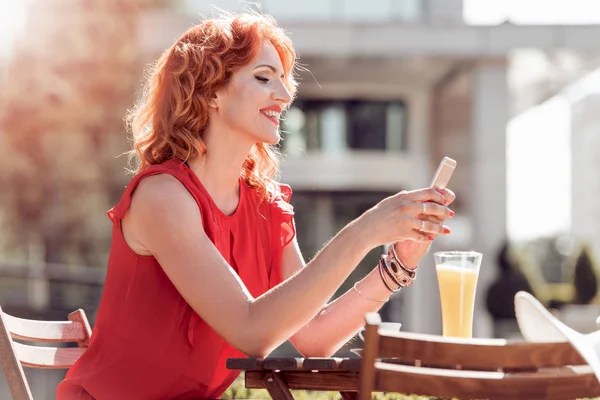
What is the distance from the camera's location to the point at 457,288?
94.3 inches

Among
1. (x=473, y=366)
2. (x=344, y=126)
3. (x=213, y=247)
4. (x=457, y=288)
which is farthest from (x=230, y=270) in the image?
(x=344, y=126)

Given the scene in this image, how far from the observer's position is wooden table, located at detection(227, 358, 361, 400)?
2119 mm

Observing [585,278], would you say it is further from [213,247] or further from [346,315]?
[213,247]

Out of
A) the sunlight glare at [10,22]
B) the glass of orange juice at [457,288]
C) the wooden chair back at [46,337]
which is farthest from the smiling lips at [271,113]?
the sunlight glare at [10,22]

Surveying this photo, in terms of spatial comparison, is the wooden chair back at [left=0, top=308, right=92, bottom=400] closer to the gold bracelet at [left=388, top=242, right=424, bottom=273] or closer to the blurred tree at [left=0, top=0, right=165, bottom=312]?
the gold bracelet at [left=388, top=242, right=424, bottom=273]

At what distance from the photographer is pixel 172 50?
8.86 feet

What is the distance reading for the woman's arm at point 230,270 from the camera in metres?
2.09

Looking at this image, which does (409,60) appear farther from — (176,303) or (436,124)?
(176,303)

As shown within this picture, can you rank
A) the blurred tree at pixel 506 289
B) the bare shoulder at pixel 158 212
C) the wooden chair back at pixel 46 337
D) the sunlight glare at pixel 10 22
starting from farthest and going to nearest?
the sunlight glare at pixel 10 22 < the blurred tree at pixel 506 289 < the wooden chair back at pixel 46 337 < the bare shoulder at pixel 158 212

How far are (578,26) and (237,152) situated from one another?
48.1 ft

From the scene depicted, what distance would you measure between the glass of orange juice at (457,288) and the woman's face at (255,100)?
2.06 ft

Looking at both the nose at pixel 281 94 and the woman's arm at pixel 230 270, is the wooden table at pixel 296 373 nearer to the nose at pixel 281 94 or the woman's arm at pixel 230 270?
the woman's arm at pixel 230 270

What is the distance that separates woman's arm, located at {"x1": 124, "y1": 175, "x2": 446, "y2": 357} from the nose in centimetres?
41

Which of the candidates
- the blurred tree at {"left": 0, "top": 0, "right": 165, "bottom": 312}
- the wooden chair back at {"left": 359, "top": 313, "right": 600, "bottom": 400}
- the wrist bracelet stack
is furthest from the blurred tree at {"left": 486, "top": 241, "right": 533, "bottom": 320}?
the wooden chair back at {"left": 359, "top": 313, "right": 600, "bottom": 400}
